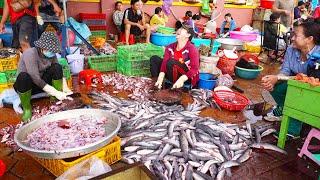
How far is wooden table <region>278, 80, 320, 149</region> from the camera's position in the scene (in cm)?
314

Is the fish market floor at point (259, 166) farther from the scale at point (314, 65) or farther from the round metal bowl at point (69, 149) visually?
the scale at point (314, 65)

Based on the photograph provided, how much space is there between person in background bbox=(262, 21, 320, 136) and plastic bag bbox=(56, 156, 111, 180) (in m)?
2.66

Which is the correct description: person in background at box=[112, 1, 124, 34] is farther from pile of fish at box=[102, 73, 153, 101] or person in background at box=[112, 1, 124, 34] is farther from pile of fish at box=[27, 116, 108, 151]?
pile of fish at box=[27, 116, 108, 151]

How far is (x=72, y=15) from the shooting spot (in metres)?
9.57

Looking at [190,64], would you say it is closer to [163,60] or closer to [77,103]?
[163,60]

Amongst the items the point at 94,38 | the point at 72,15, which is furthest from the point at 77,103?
the point at 72,15

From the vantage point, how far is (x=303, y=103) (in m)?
3.28

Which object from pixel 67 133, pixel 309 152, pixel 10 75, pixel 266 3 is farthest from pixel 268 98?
pixel 266 3

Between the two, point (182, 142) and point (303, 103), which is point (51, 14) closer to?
point (182, 142)

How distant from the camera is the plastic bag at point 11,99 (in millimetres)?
4438

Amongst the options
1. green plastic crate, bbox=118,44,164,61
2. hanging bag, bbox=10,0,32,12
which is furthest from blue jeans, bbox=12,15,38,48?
green plastic crate, bbox=118,44,164,61

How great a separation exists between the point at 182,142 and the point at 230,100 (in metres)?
1.82

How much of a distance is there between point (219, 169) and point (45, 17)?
200 inches

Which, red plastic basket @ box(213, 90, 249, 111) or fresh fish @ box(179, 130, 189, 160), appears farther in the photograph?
red plastic basket @ box(213, 90, 249, 111)
